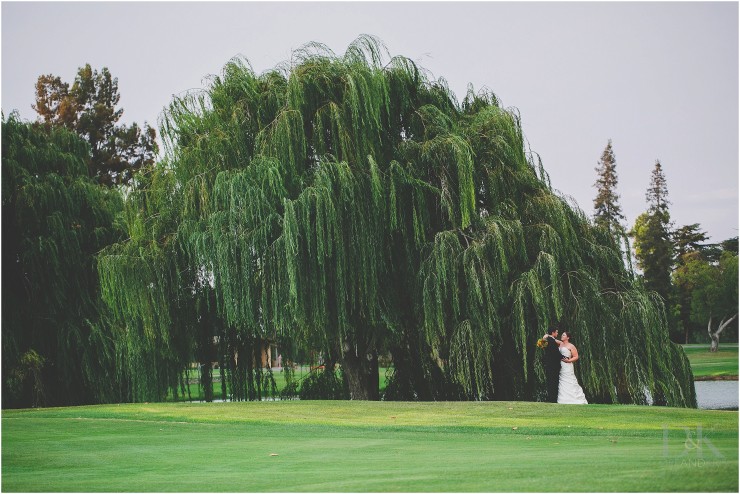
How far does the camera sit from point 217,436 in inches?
456

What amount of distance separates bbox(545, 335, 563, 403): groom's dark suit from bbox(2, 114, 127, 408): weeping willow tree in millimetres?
10744

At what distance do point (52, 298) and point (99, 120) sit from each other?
79.5 feet

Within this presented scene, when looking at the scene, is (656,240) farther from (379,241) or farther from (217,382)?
(379,241)

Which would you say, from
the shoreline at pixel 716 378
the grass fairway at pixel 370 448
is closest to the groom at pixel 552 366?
the grass fairway at pixel 370 448

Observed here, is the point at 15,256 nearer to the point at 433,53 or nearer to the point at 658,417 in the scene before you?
the point at 433,53

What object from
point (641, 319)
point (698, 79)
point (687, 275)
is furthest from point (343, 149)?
point (687, 275)

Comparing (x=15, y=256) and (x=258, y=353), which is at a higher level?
(x=15, y=256)

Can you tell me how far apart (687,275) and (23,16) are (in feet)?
147

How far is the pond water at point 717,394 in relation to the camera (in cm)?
2648

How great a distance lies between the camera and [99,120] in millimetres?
44156

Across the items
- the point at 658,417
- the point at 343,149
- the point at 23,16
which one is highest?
the point at 23,16

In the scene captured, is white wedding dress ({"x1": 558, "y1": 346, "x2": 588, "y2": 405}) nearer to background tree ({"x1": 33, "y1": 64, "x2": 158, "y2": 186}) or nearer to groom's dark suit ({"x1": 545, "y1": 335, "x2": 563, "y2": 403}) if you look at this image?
groom's dark suit ({"x1": 545, "y1": 335, "x2": 563, "y2": 403})

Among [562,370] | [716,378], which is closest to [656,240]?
[716,378]

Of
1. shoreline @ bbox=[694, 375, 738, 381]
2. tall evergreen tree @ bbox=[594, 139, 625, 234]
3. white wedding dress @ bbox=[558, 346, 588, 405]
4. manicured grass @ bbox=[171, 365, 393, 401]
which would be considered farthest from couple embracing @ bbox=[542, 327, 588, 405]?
tall evergreen tree @ bbox=[594, 139, 625, 234]
